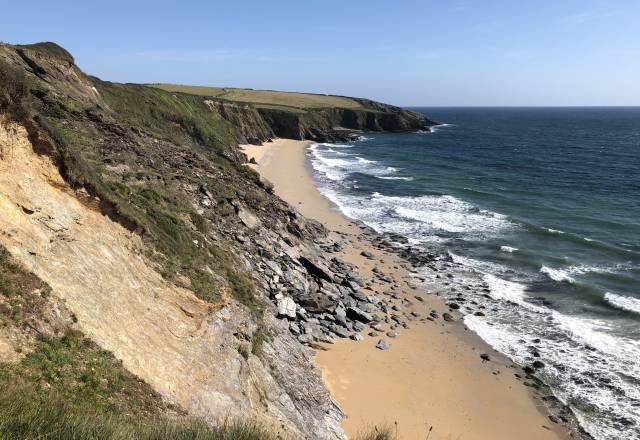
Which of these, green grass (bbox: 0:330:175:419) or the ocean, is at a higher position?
green grass (bbox: 0:330:175:419)

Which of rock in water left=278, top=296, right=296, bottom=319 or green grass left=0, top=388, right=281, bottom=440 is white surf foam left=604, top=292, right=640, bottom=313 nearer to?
rock in water left=278, top=296, right=296, bottom=319

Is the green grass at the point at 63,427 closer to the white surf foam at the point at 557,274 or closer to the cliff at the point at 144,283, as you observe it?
the cliff at the point at 144,283

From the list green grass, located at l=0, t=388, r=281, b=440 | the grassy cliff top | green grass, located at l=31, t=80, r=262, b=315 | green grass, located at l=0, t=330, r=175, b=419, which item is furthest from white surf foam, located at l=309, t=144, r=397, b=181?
green grass, located at l=0, t=388, r=281, b=440

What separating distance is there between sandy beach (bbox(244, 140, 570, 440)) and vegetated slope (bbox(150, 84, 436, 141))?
9104cm

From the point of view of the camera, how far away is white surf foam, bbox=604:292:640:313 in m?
26.8

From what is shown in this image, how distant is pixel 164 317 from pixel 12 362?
180 inches

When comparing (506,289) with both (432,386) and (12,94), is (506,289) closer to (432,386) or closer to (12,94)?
(432,386)

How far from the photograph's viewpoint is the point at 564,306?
27641 mm

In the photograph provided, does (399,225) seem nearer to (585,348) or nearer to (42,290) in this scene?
(585,348)

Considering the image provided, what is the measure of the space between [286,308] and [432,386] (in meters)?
7.55

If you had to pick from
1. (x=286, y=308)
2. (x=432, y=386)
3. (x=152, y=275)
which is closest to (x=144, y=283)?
(x=152, y=275)

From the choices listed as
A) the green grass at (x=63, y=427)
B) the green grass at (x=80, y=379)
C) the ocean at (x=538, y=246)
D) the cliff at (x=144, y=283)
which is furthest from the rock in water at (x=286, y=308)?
the green grass at (x=63, y=427)

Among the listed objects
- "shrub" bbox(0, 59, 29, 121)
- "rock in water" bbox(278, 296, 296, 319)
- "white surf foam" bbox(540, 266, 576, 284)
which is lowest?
"white surf foam" bbox(540, 266, 576, 284)

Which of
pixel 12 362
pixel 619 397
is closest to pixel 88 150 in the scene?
pixel 12 362
